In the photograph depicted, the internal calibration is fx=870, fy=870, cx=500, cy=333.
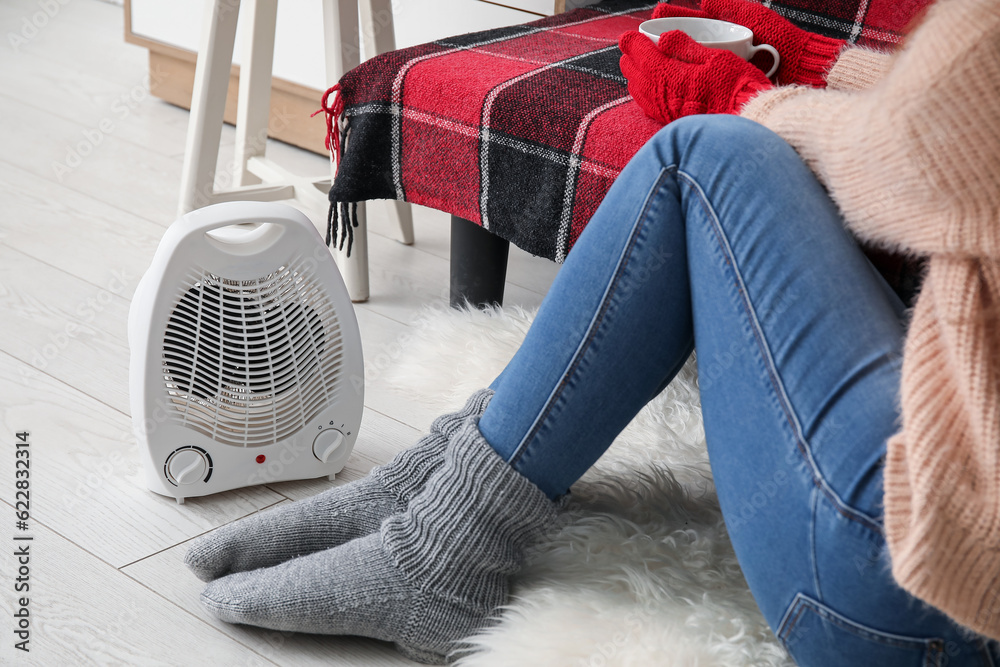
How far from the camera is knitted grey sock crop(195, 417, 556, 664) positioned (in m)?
0.67

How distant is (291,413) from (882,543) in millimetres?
607

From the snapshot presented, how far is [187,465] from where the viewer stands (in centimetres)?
88

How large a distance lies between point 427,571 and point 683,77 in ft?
1.70

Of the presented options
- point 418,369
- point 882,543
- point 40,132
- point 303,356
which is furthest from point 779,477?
point 40,132

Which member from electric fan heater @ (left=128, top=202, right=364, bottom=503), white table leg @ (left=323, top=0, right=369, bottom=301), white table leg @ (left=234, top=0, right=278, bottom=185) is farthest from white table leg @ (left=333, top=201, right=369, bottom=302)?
electric fan heater @ (left=128, top=202, right=364, bottom=503)

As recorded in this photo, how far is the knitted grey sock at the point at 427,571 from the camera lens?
67cm

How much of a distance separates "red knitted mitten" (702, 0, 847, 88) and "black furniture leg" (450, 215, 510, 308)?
44cm

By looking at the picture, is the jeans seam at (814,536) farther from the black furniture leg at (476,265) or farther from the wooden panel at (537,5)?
the wooden panel at (537,5)

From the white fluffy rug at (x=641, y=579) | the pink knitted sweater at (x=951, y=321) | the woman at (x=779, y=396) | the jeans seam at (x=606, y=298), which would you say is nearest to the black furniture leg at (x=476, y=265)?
the white fluffy rug at (x=641, y=579)

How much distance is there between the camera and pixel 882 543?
0.48 m

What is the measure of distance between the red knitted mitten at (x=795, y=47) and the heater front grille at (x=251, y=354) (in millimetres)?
571

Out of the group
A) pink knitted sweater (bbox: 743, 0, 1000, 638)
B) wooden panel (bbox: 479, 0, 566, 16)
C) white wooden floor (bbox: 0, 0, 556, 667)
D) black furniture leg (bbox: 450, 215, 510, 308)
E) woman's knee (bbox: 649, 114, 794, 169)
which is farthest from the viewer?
wooden panel (bbox: 479, 0, 566, 16)

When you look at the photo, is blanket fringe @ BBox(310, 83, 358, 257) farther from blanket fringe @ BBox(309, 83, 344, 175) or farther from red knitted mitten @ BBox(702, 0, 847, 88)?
red knitted mitten @ BBox(702, 0, 847, 88)

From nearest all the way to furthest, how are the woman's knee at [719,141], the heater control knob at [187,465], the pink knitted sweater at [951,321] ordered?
1. the pink knitted sweater at [951,321]
2. the woman's knee at [719,141]
3. the heater control knob at [187,465]
